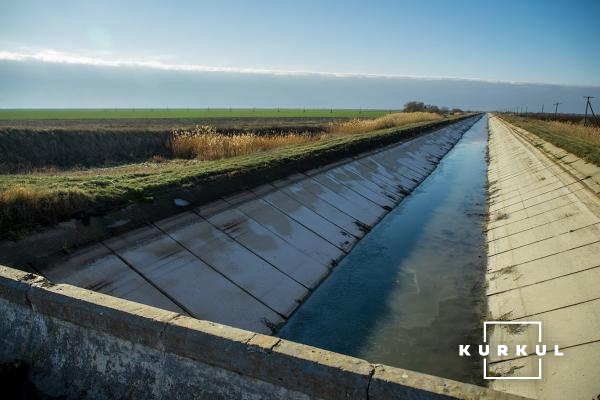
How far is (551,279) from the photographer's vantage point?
9.95 metres

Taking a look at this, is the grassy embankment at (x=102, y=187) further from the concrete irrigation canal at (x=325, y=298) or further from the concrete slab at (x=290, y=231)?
the concrete slab at (x=290, y=231)

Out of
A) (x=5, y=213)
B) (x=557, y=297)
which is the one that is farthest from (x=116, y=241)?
(x=557, y=297)

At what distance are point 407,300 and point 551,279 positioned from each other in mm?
3142

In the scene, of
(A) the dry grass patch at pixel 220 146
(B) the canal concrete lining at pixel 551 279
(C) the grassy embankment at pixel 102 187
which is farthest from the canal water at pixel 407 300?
(A) the dry grass patch at pixel 220 146

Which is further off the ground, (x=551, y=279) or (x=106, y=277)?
(x=106, y=277)

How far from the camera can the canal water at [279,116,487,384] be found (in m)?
8.81

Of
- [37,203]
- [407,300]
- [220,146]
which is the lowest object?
[407,300]

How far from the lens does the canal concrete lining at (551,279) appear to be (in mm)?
6938

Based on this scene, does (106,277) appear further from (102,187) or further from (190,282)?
(102,187)

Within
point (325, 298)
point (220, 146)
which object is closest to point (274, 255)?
point (325, 298)

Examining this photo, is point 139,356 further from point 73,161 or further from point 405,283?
point 73,161

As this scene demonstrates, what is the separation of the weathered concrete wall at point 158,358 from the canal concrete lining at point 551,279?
3.89 metres

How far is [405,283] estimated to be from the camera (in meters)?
12.2

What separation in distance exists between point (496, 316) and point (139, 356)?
7.86 m
